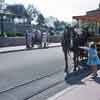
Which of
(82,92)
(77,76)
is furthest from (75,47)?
(82,92)

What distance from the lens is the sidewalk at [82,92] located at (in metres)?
8.68

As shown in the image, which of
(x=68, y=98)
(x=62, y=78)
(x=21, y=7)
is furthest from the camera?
(x=21, y=7)

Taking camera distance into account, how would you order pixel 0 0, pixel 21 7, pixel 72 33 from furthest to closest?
pixel 21 7 < pixel 0 0 < pixel 72 33

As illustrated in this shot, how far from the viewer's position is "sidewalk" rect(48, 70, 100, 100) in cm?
868

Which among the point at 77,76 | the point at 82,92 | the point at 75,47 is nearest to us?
the point at 82,92

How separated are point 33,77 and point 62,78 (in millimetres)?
1054

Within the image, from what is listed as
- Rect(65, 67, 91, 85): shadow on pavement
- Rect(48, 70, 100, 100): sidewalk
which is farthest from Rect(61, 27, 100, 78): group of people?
Rect(48, 70, 100, 100): sidewalk

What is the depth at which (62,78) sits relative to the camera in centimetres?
1231

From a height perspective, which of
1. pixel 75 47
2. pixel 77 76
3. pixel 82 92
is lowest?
pixel 77 76

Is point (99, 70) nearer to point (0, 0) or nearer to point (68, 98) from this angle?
point (68, 98)

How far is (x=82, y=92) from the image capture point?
9.39m

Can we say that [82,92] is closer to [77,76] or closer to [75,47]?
[77,76]

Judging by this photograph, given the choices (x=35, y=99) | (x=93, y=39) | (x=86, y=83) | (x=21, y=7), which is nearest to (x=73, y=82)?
(x=86, y=83)

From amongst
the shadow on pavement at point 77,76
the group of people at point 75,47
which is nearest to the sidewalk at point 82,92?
the shadow on pavement at point 77,76
